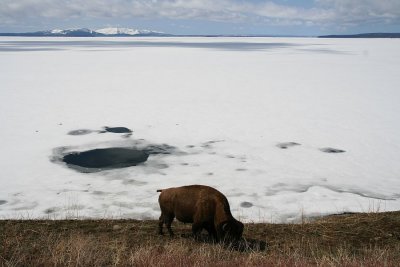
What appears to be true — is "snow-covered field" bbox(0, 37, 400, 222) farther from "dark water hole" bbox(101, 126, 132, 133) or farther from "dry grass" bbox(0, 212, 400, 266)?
"dry grass" bbox(0, 212, 400, 266)

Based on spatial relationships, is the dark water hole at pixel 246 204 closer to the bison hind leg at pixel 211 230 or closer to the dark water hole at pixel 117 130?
the bison hind leg at pixel 211 230

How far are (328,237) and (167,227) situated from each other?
3.03 meters

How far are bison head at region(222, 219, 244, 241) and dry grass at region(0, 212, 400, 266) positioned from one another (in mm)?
143

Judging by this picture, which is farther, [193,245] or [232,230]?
[193,245]

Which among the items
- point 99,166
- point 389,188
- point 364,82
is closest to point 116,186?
point 99,166

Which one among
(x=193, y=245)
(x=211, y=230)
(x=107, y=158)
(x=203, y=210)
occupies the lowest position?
(x=107, y=158)

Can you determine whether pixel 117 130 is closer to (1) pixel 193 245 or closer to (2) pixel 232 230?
(1) pixel 193 245

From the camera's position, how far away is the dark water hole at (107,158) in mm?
14328

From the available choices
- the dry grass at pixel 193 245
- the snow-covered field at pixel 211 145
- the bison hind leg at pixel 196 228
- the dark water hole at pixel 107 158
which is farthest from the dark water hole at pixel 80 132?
the bison hind leg at pixel 196 228

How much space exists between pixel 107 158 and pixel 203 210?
8.35 metres

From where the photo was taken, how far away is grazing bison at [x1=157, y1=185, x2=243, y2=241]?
7.21 meters

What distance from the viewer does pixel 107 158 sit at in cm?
1502

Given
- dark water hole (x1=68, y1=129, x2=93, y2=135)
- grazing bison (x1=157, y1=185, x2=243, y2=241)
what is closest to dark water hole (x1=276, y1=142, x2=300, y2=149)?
dark water hole (x1=68, y1=129, x2=93, y2=135)

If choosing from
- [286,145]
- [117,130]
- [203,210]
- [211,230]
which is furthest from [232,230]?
[117,130]
